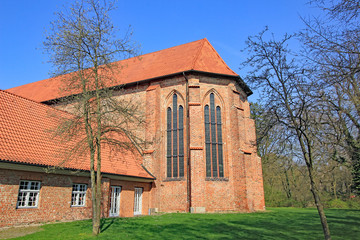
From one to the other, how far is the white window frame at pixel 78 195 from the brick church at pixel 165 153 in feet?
0.17

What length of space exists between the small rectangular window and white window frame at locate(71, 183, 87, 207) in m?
2.05

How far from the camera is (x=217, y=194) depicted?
1830 centimetres

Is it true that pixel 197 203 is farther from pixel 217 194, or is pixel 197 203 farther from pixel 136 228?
pixel 136 228

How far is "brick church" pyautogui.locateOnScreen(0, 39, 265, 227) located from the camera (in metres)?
12.9

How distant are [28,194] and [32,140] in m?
2.66

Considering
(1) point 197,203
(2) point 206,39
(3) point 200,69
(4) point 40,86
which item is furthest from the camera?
(4) point 40,86

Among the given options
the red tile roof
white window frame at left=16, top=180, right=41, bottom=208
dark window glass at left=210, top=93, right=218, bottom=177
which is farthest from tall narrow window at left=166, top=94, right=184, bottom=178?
white window frame at left=16, top=180, right=41, bottom=208

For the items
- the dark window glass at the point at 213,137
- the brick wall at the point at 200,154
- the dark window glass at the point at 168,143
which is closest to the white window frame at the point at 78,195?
the brick wall at the point at 200,154

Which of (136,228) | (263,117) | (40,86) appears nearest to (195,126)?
(136,228)

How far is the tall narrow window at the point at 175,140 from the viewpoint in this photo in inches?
766

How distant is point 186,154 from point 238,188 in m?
4.36

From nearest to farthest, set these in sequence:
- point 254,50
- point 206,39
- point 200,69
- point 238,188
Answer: point 254,50 < point 238,188 < point 200,69 < point 206,39

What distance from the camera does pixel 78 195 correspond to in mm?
14312

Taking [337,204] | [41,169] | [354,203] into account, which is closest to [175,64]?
[41,169]
